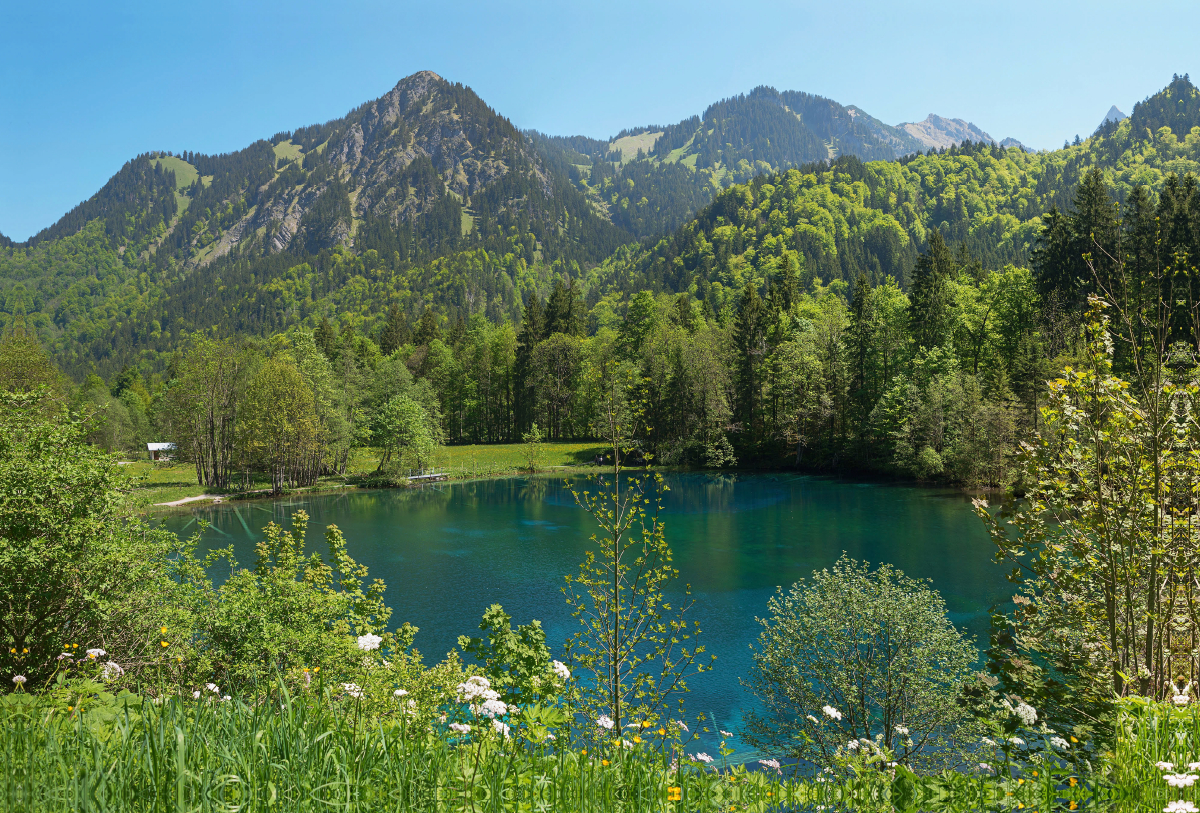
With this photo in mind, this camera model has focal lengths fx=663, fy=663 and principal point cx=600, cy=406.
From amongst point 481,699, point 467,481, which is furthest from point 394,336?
point 481,699

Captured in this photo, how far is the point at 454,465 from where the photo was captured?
220ft

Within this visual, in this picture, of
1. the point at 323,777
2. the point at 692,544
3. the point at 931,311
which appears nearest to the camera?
the point at 323,777

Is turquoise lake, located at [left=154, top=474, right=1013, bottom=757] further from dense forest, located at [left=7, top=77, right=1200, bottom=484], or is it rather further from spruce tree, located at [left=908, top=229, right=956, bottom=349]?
spruce tree, located at [left=908, top=229, right=956, bottom=349]

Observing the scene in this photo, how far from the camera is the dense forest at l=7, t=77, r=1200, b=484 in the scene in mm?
47625

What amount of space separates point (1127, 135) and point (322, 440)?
197 m

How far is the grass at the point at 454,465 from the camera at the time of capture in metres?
51.6

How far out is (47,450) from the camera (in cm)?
891

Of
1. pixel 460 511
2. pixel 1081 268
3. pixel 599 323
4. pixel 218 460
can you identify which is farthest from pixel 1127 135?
pixel 218 460

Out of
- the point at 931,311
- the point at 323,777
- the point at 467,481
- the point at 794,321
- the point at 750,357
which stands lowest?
the point at 467,481

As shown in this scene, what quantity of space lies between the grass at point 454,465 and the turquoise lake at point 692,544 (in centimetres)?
591

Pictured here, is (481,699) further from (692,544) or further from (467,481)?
(467,481)

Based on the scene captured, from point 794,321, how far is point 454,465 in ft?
126

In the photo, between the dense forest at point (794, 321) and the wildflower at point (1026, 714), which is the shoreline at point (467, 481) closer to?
the dense forest at point (794, 321)

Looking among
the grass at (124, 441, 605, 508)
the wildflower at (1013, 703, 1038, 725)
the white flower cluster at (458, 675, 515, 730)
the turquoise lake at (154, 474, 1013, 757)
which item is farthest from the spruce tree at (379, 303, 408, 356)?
the wildflower at (1013, 703, 1038, 725)
